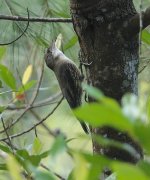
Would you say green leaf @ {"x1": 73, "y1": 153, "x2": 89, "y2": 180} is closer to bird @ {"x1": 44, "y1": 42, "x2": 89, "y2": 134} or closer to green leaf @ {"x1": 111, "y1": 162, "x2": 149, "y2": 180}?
green leaf @ {"x1": 111, "y1": 162, "x2": 149, "y2": 180}

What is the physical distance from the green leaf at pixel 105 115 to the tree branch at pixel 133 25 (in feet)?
2.62

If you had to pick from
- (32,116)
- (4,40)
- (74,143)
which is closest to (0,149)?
(4,40)

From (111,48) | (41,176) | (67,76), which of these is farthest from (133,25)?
(41,176)

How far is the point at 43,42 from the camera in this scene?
212 centimetres

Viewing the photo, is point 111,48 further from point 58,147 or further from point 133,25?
point 58,147

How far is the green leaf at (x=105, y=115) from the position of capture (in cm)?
56

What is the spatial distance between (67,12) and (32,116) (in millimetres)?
1267

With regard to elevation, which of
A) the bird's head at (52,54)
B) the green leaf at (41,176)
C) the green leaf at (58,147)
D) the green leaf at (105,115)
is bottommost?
the bird's head at (52,54)

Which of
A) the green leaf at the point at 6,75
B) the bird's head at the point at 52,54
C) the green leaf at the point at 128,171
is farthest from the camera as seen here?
the bird's head at the point at 52,54

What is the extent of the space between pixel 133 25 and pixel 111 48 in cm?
9

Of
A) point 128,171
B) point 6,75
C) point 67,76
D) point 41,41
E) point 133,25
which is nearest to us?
point 128,171

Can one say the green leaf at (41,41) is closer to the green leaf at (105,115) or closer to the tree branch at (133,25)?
the tree branch at (133,25)

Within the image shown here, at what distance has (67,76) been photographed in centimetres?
199

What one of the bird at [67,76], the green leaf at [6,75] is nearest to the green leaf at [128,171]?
the green leaf at [6,75]
